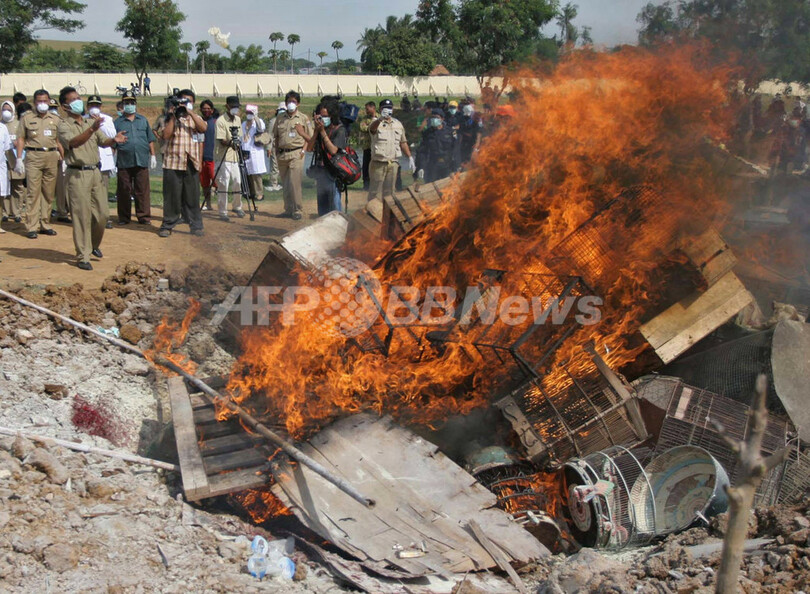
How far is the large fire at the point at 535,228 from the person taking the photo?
21.4ft

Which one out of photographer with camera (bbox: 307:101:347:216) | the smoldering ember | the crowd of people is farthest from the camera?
photographer with camera (bbox: 307:101:347:216)

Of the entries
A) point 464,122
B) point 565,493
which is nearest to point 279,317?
point 565,493

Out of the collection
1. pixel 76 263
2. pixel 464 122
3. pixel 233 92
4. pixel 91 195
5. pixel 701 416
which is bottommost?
pixel 701 416

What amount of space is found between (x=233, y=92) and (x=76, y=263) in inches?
1688

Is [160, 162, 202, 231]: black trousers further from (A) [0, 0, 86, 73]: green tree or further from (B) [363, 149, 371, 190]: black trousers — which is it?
(A) [0, 0, 86, 73]: green tree

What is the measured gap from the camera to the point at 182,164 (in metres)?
11.1

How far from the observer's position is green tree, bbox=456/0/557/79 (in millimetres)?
22484

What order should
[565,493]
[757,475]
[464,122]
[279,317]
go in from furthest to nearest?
1. [464,122]
2. [279,317]
3. [565,493]
4. [757,475]

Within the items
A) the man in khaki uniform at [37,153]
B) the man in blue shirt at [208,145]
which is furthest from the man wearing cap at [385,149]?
the man in khaki uniform at [37,153]

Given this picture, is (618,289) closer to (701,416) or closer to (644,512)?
(701,416)

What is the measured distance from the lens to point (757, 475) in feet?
8.89

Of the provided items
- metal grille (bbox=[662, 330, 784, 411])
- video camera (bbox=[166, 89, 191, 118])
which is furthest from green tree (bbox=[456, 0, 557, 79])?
metal grille (bbox=[662, 330, 784, 411])

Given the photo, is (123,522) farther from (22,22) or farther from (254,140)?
(22,22)

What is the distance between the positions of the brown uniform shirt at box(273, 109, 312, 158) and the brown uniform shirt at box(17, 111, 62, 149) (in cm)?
354
